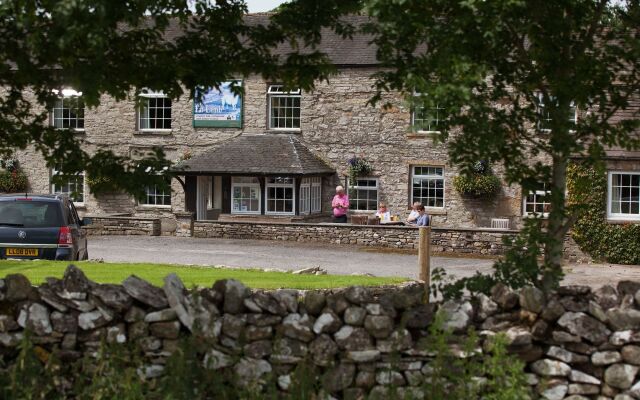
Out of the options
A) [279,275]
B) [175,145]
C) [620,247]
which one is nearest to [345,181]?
[175,145]

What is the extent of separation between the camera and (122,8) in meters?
6.84

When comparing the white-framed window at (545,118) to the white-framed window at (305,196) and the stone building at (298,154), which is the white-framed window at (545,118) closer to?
the stone building at (298,154)

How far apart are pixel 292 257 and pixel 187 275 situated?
9093 mm

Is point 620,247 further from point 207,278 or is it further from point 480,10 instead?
point 480,10

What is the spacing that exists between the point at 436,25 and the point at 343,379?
283 centimetres

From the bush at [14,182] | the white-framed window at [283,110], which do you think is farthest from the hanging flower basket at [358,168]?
the bush at [14,182]

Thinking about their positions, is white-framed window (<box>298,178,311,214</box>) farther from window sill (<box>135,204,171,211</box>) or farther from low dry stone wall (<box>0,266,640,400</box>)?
low dry stone wall (<box>0,266,640,400</box>)

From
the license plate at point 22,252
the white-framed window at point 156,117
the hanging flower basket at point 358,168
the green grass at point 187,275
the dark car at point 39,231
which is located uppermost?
the white-framed window at point 156,117

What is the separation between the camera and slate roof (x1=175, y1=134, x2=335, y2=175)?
33656 mm

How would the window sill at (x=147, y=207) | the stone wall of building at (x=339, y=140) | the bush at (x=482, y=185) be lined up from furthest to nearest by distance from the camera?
1. the window sill at (x=147, y=207)
2. the stone wall of building at (x=339, y=140)
3. the bush at (x=482, y=185)

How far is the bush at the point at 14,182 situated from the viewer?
37.1 metres

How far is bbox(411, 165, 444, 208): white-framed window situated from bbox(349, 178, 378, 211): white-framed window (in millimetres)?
1353

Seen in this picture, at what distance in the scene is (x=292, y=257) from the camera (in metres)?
26.1

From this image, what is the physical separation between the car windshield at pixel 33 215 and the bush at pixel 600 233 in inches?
624
